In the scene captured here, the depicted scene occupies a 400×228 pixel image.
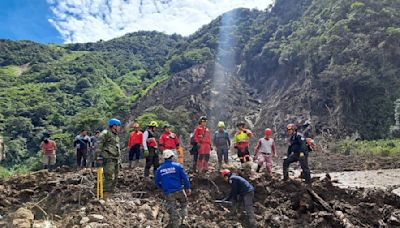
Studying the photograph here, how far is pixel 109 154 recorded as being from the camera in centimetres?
810

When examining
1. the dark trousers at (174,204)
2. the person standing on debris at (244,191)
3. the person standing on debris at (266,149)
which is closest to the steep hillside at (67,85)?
the person standing on debris at (266,149)

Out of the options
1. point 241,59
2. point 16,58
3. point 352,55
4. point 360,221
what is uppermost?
point 16,58

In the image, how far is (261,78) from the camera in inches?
2208

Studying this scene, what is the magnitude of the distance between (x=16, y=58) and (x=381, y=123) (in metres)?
93.8

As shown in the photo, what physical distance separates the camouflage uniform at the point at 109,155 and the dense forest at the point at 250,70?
894 inches

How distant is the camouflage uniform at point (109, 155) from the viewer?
26.4ft

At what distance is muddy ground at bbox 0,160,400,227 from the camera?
24.9ft

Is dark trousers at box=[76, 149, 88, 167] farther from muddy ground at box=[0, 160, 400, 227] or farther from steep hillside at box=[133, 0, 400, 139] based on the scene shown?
steep hillside at box=[133, 0, 400, 139]

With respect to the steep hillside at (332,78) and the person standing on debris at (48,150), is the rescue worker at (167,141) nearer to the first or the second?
the person standing on debris at (48,150)

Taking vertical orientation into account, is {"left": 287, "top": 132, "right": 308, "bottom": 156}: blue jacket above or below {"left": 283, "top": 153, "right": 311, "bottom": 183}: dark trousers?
above

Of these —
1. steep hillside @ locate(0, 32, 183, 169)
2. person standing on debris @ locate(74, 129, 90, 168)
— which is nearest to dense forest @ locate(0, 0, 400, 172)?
steep hillside @ locate(0, 32, 183, 169)

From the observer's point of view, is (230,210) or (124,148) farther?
(124,148)

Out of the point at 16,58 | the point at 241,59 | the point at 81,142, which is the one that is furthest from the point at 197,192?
the point at 16,58

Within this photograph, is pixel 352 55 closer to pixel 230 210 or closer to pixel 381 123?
pixel 381 123
